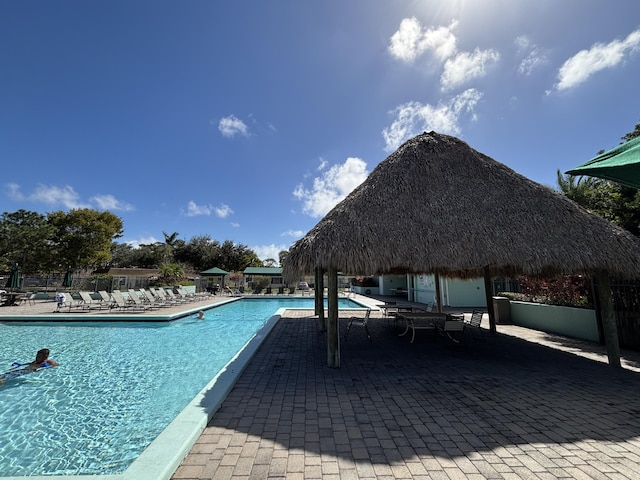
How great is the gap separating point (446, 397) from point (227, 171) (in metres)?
18.9

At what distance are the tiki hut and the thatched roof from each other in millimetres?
20

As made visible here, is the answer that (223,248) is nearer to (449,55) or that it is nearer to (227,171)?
(227,171)

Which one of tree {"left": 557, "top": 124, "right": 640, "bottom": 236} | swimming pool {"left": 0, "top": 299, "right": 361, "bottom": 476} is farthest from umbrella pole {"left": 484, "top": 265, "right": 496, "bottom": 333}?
swimming pool {"left": 0, "top": 299, "right": 361, "bottom": 476}

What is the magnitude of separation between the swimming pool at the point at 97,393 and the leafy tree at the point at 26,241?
21.2 meters

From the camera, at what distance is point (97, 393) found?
16.2 feet

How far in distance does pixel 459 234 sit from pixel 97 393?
7.37 metres

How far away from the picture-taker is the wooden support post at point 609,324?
5398 mm

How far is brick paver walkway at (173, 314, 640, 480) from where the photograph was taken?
7.84ft

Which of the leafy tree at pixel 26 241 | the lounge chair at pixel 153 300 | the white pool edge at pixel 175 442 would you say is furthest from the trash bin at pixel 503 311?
the leafy tree at pixel 26 241

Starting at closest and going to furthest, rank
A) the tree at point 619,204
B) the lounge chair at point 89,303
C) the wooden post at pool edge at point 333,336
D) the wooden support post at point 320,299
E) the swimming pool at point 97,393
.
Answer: the swimming pool at point 97,393
the wooden post at pool edge at point 333,336
the tree at point 619,204
the wooden support post at point 320,299
the lounge chair at point 89,303

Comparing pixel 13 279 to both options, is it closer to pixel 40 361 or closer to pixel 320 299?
pixel 40 361

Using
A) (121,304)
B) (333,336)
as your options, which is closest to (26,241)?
(121,304)

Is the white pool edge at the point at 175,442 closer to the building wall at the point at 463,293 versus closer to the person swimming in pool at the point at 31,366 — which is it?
the person swimming in pool at the point at 31,366

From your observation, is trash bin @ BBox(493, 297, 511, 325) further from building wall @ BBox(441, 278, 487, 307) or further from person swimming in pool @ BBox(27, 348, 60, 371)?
person swimming in pool @ BBox(27, 348, 60, 371)
